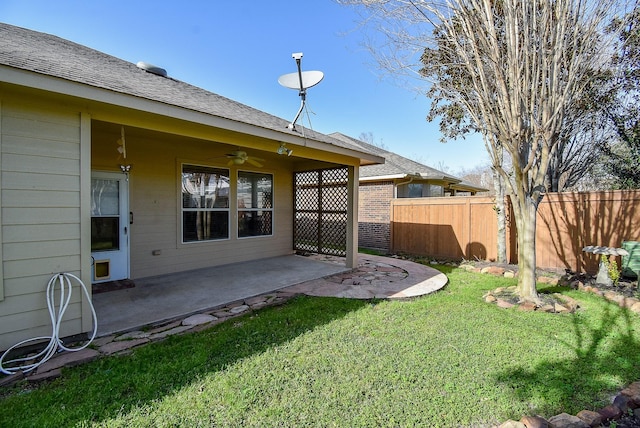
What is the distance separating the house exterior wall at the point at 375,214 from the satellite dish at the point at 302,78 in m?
5.32

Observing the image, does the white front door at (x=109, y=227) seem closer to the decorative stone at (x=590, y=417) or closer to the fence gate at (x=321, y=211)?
the fence gate at (x=321, y=211)

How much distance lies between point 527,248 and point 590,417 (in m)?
3.07

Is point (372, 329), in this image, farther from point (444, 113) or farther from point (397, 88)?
point (444, 113)

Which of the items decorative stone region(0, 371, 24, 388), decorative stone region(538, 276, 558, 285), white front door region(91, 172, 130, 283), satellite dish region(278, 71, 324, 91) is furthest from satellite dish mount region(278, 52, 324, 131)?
decorative stone region(538, 276, 558, 285)

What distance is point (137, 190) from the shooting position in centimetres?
556

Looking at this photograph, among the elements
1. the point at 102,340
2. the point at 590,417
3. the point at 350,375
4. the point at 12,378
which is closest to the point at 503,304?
the point at 590,417

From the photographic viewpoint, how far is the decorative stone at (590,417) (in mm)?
2074

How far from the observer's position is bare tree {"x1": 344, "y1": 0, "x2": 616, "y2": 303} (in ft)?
14.6

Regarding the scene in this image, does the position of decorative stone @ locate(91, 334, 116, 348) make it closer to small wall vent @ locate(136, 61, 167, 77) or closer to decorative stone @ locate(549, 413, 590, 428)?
decorative stone @ locate(549, 413, 590, 428)

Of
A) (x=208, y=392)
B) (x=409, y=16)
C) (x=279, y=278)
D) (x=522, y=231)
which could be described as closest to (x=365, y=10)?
(x=409, y=16)

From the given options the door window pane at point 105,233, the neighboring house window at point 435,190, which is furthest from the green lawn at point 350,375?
the neighboring house window at point 435,190

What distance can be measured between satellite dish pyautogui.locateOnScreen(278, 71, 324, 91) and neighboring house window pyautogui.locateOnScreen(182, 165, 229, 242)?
7.57 feet

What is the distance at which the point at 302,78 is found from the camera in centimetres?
609

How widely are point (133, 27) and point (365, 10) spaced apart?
5.09 m
